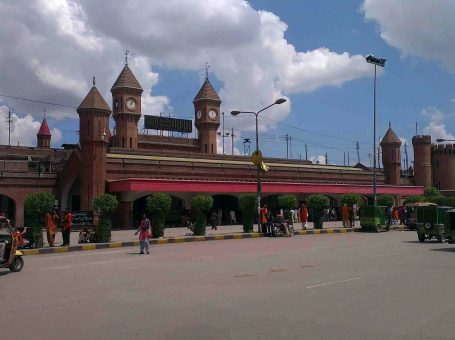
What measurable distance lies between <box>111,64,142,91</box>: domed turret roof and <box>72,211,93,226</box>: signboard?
30.8 m

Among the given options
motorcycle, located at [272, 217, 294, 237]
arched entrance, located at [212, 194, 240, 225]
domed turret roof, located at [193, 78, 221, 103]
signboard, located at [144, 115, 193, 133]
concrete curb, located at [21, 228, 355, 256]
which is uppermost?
domed turret roof, located at [193, 78, 221, 103]

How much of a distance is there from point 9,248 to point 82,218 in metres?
19.4

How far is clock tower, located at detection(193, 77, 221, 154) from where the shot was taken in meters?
66.0

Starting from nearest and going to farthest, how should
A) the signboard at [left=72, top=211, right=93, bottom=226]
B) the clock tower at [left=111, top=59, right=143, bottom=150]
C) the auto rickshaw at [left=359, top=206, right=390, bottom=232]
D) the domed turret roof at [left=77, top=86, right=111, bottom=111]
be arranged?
the auto rickshaw at [left=359, top=206, right=390, bottom=232] → the signboard at [left=72, top=211, right=93, bottom=226] → the domed turret roof at [left=77, top=86, right=111, bottom=111] → the clock tower at [left=111, top=59, right=143, bottom=150]

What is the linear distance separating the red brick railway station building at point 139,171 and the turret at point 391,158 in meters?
0.12

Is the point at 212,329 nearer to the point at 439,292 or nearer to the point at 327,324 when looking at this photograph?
the point at 327,324

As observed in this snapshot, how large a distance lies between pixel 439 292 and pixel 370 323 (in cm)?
290

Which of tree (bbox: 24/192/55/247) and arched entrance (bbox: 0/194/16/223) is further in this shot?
arched entrance (bbox: 0/194/16/223)

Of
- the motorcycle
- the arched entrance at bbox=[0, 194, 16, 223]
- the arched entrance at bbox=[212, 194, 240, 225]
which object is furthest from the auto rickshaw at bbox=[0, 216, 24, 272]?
the arched entrance at bbox=[212, 194, 240, 225]

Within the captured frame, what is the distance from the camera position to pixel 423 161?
66188 mm

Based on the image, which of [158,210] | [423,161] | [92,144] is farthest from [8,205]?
[423,161]

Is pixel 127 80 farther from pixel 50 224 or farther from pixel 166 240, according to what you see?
pixel 50 224

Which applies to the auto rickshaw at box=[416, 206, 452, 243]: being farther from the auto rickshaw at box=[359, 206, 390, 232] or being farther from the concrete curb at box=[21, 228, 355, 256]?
the concrete curb at box=[21, 228, 355, 256]

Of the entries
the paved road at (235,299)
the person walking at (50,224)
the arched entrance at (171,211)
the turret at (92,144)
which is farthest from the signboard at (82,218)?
the paved road at (235,299)
